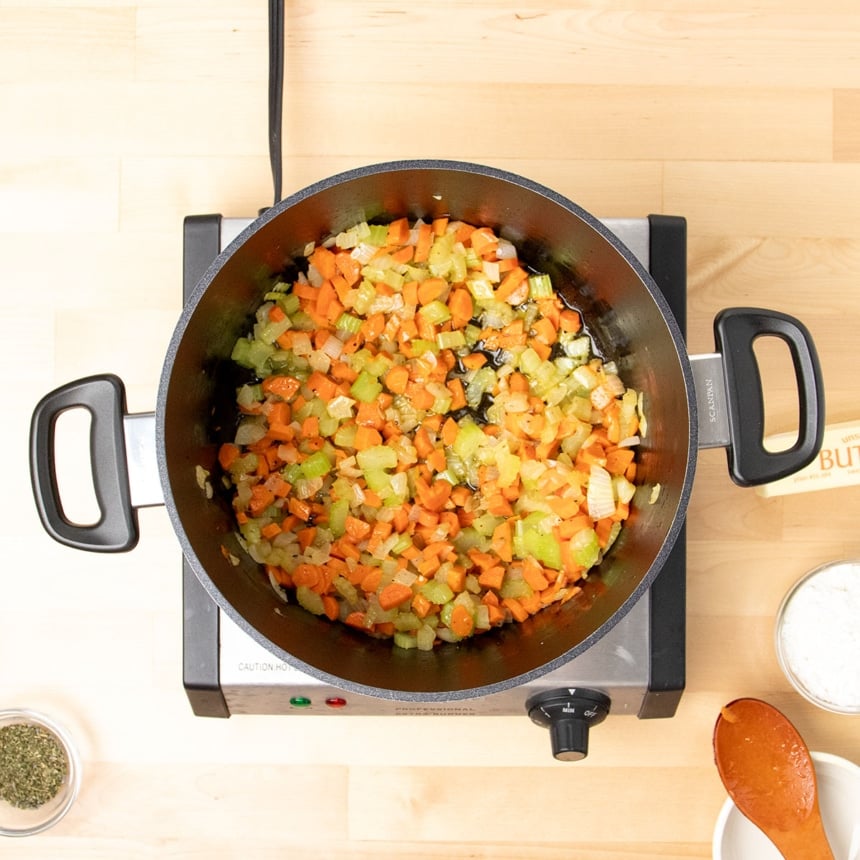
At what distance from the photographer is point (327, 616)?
106 cm

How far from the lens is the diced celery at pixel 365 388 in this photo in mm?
1085

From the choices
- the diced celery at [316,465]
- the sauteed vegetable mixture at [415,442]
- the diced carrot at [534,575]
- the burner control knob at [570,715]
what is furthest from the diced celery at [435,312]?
the burner control knob at [570,715]

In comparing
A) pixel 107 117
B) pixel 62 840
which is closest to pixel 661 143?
pixel 107 117

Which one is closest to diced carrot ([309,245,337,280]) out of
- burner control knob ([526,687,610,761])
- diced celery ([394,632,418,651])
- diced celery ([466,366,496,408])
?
diced celery ([466,366,496,408])

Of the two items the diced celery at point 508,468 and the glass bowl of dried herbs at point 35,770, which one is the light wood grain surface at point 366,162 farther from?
the diced celery at point 508,468

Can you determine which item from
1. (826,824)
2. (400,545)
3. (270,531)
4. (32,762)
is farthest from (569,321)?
(32,762)

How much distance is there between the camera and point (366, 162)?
1.25m

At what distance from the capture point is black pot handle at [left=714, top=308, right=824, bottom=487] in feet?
3.16

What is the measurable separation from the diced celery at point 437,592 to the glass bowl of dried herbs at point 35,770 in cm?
55

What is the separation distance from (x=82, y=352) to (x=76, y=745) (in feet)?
1.77

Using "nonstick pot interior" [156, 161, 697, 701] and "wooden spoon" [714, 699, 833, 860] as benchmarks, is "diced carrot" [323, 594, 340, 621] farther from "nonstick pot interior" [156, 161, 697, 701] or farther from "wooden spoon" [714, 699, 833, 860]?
"wooden spoon" [714, 699, 833, 860]

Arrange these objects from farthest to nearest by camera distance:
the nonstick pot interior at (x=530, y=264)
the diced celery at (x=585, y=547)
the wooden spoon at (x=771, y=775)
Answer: the wooden spoon at (x=771, y=775) < the diced celery at (x=585, y=547) < the nonstick pot interior at (x=530, y=264)

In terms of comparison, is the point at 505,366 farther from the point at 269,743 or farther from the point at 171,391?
the point at 269,743

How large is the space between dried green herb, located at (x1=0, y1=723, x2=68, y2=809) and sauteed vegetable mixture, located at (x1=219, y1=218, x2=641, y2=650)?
436mm
